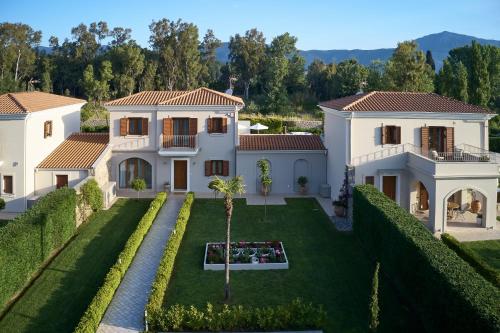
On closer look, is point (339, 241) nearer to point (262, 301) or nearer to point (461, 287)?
point (262, 301)

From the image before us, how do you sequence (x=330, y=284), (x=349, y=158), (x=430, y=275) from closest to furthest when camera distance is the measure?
(x=430, y=275) < (x=330, y=284) < (x=349, y=158)

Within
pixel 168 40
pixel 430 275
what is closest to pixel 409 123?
pixel 430 275

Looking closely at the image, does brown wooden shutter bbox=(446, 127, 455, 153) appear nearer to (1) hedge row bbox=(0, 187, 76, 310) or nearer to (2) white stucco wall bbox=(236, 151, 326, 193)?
(2) white stucco wall bbox=(236, 151, 326, 193)

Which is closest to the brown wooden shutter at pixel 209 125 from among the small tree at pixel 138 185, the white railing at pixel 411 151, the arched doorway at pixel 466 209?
the small tree at pixel 138 185

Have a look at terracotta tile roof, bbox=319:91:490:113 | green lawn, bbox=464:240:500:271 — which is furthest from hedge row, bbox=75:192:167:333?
green lawn, bbox=464:240:500:271

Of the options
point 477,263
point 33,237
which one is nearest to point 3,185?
point 33,237

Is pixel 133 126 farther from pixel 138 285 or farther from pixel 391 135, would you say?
pixel 138 285
